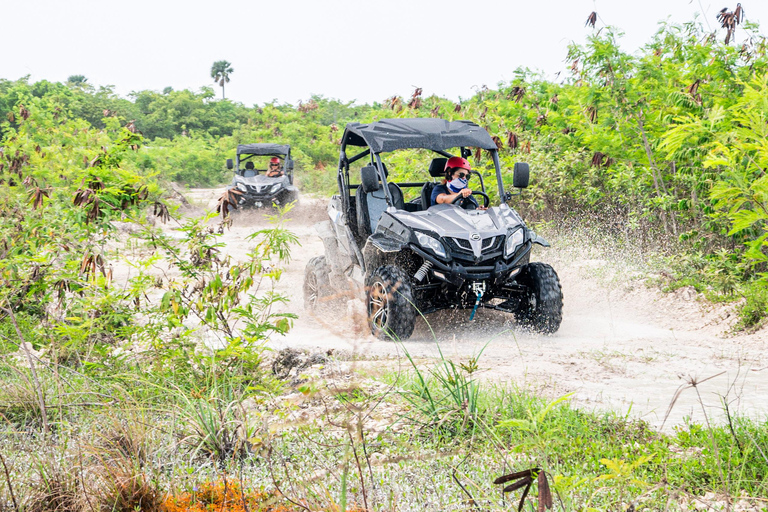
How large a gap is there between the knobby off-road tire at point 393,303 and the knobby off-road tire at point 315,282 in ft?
5.98

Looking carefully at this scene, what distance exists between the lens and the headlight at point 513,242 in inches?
234

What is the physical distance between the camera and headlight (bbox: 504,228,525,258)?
234 inches

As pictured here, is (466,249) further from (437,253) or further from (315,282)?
(315,282)

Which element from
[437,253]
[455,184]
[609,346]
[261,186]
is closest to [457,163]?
[455,184]

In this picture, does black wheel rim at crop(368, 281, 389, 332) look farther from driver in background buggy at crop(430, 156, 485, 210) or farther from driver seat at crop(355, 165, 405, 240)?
driver in background buggy at crop(430, 156, 485, 210)

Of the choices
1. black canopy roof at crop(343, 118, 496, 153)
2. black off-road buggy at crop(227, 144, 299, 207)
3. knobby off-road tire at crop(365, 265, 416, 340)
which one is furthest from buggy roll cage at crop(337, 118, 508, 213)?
black off-road buggy at crop(227, 144, 299, 207)

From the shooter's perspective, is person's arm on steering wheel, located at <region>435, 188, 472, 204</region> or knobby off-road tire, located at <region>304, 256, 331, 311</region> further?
knobby off-road tire, located at <region>304, 256, 331, 311</region>

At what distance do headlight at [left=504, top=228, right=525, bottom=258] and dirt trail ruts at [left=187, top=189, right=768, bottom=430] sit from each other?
0.69 m

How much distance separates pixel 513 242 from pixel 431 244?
0.75 metres

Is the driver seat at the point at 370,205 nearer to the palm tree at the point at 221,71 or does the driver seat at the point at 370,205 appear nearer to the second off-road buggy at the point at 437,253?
the second off-road buggy at the point at 437,253

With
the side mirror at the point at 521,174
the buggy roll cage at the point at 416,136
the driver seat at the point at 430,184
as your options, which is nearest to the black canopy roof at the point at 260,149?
the buggy roll cage at the point at 416,136

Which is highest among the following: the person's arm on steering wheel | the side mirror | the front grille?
the side mirror

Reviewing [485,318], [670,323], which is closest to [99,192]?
[485,318]

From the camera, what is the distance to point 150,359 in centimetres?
481
